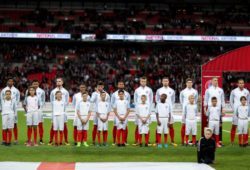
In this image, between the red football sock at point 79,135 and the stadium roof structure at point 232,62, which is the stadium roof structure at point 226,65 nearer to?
the stadium roof structure at point 232,62

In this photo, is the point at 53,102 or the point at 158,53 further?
the point at 158,53

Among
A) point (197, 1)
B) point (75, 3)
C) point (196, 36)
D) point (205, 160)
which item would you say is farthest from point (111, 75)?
point (205, 160)

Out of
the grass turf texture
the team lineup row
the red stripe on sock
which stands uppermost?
the team lineup row

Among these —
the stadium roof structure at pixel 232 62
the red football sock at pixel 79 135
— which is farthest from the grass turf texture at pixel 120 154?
the stadium roof structure at pixel 232 62

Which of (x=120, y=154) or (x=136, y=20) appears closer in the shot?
(x=120, y=154)

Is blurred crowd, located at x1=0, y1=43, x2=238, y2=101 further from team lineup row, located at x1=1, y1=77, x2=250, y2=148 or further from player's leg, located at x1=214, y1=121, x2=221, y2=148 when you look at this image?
player's leg, located at x1=214, y1=121, x2=221, y2=148

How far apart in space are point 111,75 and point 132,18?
32.7 feet

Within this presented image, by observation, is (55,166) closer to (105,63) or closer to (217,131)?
(217,131)

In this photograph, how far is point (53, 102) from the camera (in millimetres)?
15211

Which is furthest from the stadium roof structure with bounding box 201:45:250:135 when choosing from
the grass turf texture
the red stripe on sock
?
the red stripe on sock

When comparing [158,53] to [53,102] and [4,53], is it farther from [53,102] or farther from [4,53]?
[53,102]

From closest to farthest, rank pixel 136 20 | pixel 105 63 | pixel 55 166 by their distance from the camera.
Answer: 1. pixel 55 166
2. pixel 105 63
3. pixel 136 20

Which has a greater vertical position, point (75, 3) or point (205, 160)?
point (75, 3)

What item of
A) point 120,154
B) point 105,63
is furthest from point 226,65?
point 105,63
